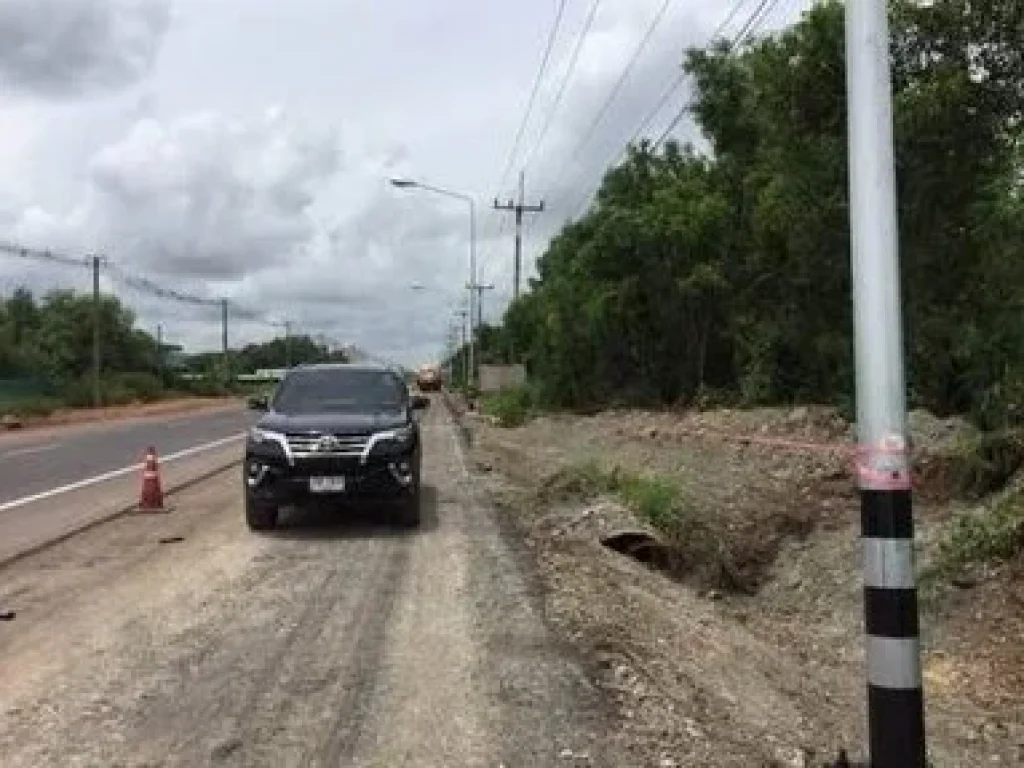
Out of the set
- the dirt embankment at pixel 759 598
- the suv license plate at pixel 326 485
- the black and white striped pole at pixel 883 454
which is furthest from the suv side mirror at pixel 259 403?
the black and white striped pole at pixel 883 454

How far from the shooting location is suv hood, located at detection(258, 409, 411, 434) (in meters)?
15.8

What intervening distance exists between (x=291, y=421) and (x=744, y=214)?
2421cm

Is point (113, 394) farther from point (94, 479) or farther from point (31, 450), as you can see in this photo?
point (94, 479)

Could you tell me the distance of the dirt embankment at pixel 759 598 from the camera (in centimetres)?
802

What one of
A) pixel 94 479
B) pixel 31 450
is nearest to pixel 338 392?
pixel 94 479

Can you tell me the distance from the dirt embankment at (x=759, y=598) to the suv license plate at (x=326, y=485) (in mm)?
2048

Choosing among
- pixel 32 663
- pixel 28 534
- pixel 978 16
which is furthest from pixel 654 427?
pixel 32 663

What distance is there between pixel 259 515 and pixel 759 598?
5.45 m

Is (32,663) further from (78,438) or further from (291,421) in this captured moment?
(78,438)

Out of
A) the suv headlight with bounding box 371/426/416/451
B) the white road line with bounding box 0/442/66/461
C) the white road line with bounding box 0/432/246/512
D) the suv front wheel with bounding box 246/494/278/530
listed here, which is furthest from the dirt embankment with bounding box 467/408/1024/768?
the white road line with bounding box 0/442/66/461

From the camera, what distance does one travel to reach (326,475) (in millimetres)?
15555

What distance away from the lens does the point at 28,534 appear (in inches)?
648

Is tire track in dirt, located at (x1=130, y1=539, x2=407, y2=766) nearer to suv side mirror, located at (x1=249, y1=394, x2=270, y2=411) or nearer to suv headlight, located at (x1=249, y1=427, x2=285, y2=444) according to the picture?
suv headlight, located at (x1=249, y1=427, x2=285, y2=444)

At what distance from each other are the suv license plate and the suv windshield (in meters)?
1.31
